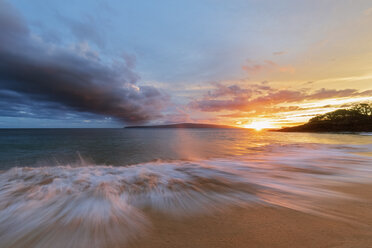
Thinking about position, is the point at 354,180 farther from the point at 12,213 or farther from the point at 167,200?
the point at 12,213

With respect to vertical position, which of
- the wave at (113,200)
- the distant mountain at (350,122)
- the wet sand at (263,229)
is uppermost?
the distant mountain at (350,122)

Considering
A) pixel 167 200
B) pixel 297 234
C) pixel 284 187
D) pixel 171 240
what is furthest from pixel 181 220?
pixel 284 187

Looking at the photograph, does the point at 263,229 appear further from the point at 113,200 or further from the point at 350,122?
the point at 350,122

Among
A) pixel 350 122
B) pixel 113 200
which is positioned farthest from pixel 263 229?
pixel 350 122

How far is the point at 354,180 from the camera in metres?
4.55

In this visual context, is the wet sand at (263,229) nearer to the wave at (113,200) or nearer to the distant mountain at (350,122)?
the wave at (113,200)

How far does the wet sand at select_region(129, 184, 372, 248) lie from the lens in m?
1.85

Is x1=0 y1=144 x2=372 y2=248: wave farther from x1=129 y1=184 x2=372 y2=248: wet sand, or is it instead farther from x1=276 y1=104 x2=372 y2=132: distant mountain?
x1=276 y1=104 x2=372 y2=132: distant mountain

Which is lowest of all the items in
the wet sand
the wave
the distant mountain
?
the wave

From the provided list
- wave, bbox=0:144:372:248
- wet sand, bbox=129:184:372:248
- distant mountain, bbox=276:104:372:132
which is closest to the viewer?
wet sand, bbox=129:184:372:248

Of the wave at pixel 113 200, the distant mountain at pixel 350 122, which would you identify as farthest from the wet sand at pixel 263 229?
the distant mountain at pixel 350 122

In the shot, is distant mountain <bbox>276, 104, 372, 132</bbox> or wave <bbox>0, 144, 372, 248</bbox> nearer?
wave <bbox>0, 144, 372, 248</bbox>

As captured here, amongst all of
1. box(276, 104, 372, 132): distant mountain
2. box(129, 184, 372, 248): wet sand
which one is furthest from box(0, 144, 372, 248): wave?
box(276, 104, 372, 132): distant mountain

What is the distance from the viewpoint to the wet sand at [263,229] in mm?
1849
